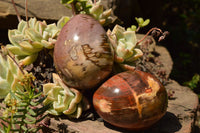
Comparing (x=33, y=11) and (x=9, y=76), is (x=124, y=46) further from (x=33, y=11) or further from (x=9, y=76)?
(x=33, y=11)

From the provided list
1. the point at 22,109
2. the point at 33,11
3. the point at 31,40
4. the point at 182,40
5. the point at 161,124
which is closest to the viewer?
the point at 22,109

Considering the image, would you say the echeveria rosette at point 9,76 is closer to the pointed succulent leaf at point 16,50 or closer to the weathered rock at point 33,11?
the pointed succulent leaf at point 16,50

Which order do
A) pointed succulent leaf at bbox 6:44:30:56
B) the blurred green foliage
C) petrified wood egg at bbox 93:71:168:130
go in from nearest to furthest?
petrified wood egg at bbox 93:71:168:130, pointed succulent leaf at bbox 6:44:30:56, the blurred green foliage

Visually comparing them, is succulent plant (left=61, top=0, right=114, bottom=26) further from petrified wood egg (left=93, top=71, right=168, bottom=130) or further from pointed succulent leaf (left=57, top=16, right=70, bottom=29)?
petrified wood egg (left=93, top=71, right=168, bottom=130)

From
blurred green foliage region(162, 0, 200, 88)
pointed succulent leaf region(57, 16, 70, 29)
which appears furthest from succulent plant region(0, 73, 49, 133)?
blurred green foliage region(162, 0, 200, 88)

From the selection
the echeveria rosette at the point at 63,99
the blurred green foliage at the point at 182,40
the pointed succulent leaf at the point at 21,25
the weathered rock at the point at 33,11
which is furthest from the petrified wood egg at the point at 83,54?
the blurred green foliage at the point at 182,40

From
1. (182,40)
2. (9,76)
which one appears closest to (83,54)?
(9,76)

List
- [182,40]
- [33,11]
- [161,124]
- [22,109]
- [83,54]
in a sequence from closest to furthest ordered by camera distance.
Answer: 1. [22,109]
2. [83,54]
3. [161,124]
4. [33,11]
5. [182,40]
